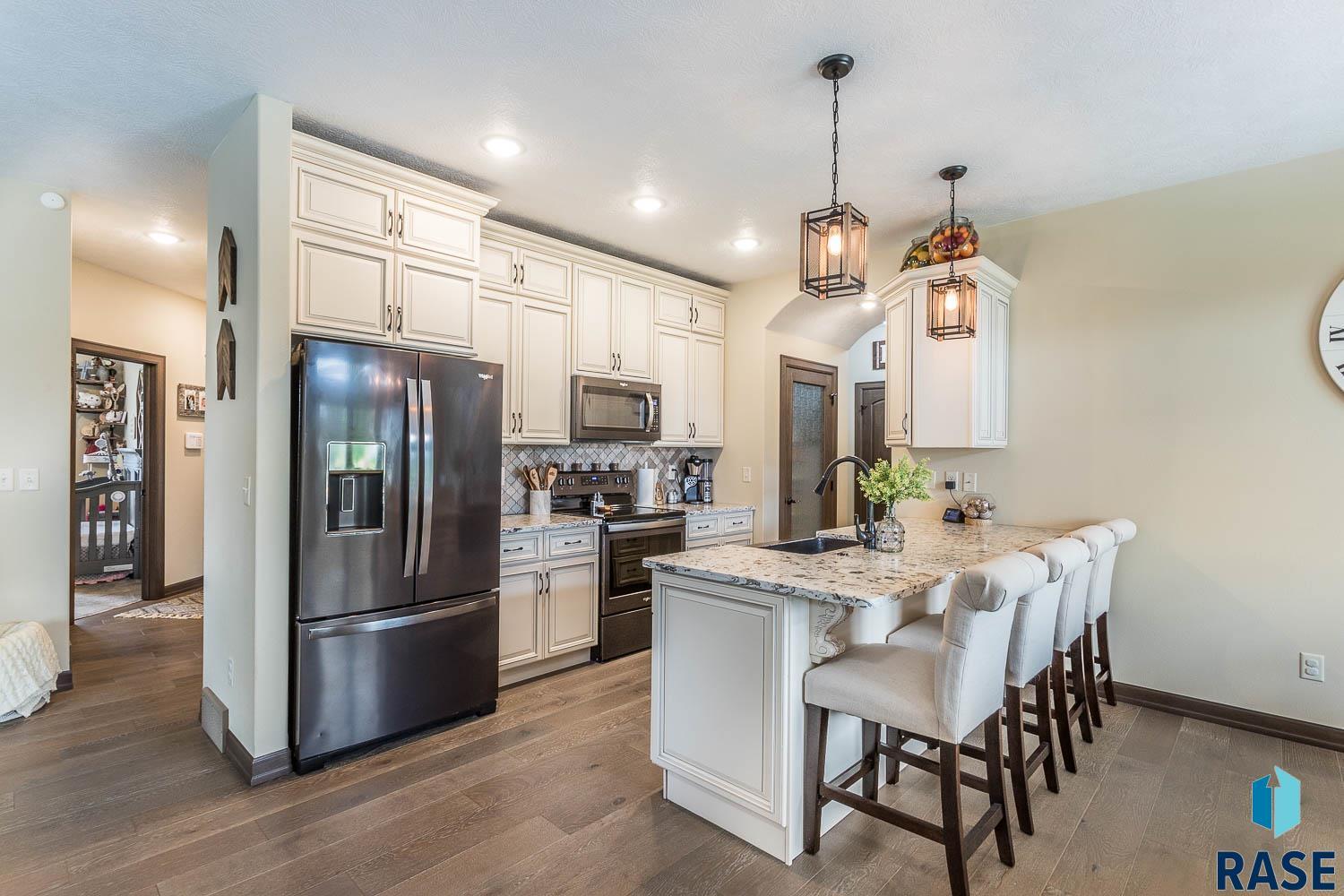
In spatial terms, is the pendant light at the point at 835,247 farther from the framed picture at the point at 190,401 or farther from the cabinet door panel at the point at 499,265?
the framed picture at the point at 190,401

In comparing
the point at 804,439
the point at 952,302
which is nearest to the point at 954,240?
the point at 952,302

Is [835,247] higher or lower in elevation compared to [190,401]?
higher

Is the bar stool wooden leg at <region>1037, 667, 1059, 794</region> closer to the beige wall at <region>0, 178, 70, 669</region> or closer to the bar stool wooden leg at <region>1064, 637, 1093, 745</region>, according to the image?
the bar stool wooden leg at <region>1064, 637, 1093, 745</region>

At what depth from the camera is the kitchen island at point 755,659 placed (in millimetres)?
2021

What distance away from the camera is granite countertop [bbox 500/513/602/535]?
140 inches

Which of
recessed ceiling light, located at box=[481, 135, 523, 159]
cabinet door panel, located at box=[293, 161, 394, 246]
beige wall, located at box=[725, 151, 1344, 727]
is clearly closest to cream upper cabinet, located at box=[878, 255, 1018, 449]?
beige wall, located at box=[725, 151, 1344, 727]

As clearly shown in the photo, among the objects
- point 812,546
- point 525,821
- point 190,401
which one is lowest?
point 525,821

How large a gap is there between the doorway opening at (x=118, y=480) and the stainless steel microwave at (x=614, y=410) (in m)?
3.89

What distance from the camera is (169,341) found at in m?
5.57

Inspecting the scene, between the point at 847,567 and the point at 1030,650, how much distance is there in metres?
0.68

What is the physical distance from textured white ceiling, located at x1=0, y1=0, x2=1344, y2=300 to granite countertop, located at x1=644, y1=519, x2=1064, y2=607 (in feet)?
5.76

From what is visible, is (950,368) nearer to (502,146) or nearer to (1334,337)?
(1334,337)

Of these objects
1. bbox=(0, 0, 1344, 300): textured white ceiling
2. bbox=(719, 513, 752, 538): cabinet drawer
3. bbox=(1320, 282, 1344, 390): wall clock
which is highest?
bbox=(0, 0, 1344, 300): textured white ceiling

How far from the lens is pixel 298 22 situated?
208cm
